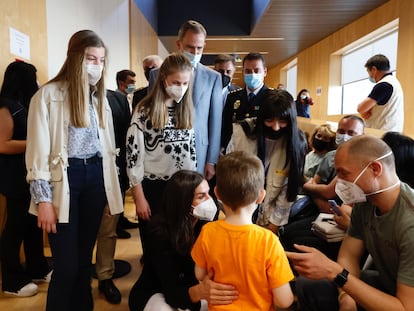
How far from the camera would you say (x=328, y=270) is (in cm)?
127

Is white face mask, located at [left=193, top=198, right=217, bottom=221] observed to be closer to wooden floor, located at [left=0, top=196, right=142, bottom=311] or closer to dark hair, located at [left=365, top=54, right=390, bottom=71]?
wooden floor, located at [left=0, top=196, right=142, bottom=311]

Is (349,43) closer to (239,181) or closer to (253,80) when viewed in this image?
(253,80)

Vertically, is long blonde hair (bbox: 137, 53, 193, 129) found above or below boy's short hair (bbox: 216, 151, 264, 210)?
above

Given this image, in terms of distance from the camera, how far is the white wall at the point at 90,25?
296 cm

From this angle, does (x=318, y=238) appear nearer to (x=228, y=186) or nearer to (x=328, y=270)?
(x=328, y=270)

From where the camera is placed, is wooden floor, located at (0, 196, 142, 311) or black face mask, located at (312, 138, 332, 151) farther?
black face mask, located at (312, 138, 332, 151)

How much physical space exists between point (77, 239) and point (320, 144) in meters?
1.94

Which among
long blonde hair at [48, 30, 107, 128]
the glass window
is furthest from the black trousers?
the glass window

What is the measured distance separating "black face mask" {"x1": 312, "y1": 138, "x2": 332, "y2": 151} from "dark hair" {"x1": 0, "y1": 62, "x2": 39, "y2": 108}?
2.09 meters

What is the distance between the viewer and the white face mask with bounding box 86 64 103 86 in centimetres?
159

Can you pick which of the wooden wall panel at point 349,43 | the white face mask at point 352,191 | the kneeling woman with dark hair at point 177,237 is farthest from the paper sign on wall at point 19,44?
the wooden wall panel at point 349,43

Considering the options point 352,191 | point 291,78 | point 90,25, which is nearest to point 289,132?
point 352,191

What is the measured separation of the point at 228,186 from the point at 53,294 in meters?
0.93

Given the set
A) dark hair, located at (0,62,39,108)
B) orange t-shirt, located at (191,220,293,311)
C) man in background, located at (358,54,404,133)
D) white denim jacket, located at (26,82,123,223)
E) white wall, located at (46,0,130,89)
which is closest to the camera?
orange t-shirt, located at (191,220,293,311)
